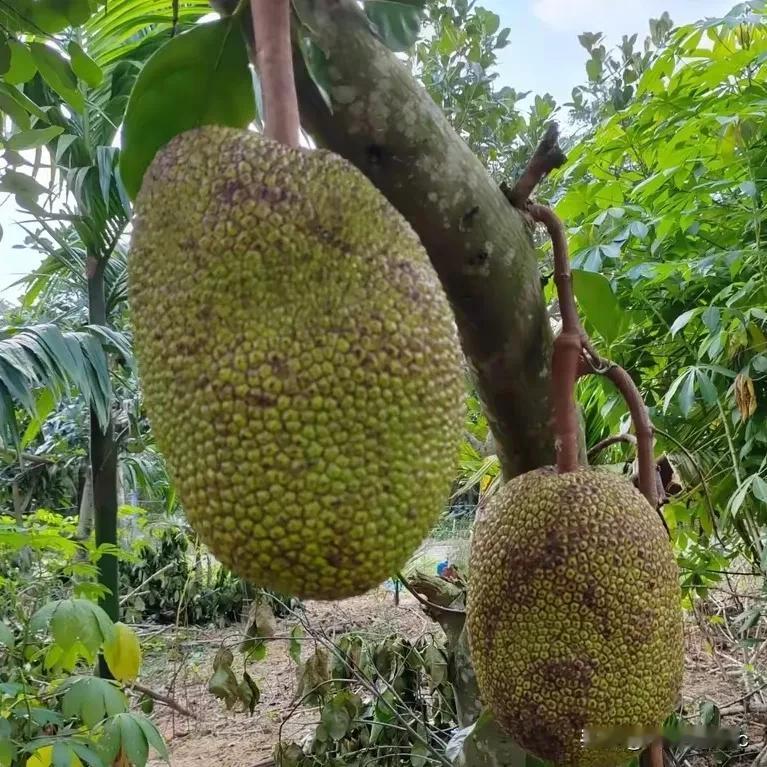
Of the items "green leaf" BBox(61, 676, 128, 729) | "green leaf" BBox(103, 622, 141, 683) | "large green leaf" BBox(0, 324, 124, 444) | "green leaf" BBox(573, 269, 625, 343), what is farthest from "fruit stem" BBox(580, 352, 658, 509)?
"large green leaf" BBox(0, 324, 124, 444)

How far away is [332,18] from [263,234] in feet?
0.63

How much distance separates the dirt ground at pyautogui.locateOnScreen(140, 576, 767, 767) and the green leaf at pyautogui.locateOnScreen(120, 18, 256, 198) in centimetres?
168

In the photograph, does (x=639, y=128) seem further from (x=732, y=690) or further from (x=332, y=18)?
(x=732, y=690)

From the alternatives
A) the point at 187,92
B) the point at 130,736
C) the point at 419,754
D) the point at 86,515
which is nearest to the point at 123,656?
the point at 130,736

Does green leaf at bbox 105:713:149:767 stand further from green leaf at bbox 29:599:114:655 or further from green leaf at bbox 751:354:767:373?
green leaf at bbox 751:354:767:373

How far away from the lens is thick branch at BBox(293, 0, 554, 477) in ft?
1.71

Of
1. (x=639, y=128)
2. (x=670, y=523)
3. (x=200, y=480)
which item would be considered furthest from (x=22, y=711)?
(x=639, y=128)

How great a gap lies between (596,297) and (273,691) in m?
3.18

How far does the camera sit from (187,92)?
536 mm

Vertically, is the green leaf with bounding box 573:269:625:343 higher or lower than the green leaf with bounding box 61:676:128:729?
higher

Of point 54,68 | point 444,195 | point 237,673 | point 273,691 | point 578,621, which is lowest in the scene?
point 273,691

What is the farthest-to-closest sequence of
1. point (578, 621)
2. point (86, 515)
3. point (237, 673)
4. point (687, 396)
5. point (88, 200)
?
point (237, 673) < point (86, 515) < point (88, 200) < point (687, 396) < point (578, 621)

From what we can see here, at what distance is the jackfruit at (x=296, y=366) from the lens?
39cm

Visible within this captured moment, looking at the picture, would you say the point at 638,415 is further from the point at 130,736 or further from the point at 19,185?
the point at 130,736
